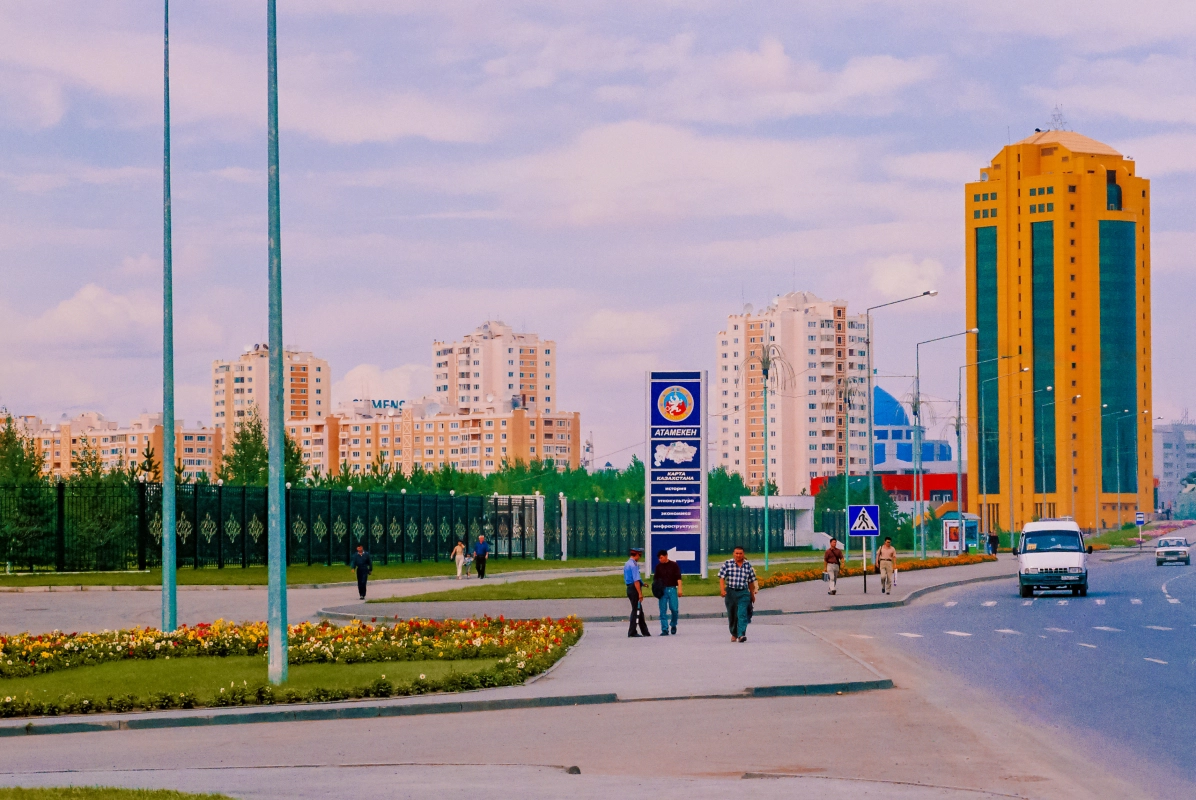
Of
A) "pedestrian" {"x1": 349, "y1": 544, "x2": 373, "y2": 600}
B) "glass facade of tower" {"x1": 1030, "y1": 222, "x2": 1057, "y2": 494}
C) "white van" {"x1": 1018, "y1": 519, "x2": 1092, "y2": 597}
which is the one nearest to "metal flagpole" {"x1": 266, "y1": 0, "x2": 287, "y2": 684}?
"pedestrian" {"x1": 349, "y1": 544, "x2": 373, "y2": 600}

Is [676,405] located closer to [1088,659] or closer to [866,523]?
[866,523]

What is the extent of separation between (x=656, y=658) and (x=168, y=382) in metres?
8.81

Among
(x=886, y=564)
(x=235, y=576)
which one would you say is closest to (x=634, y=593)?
(x=886, y=564)

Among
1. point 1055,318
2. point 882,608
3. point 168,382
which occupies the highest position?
point 1055,318

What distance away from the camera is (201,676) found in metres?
18.8

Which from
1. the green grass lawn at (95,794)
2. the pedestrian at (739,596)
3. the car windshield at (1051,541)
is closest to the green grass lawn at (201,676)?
the pedestrian at (739,596)

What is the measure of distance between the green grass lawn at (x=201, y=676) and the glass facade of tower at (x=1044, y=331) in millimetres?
153591

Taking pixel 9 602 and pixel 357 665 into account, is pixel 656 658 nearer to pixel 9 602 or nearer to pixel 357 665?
pixel 357 665

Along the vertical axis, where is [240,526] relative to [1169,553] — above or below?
above

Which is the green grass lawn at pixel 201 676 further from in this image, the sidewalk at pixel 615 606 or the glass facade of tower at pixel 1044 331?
the glass facade of tower at pixel 1044 331

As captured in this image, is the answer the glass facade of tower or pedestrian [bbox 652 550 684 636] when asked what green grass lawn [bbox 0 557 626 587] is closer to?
pedestrian [bbox 652 550 684 636]

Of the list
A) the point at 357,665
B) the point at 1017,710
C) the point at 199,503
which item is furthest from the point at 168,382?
the point at 199,503

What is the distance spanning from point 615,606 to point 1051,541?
46.6 feet

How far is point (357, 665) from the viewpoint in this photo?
67.4 ft
